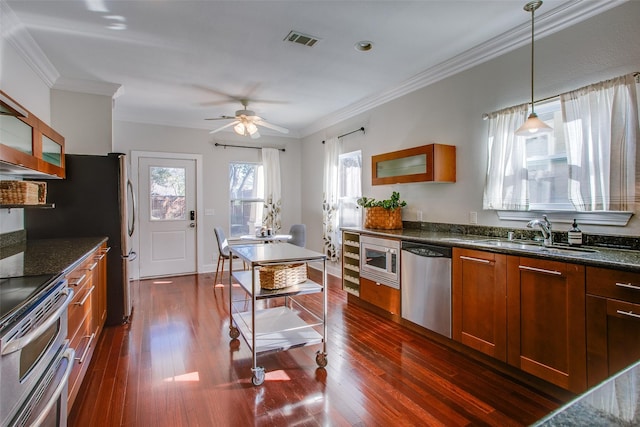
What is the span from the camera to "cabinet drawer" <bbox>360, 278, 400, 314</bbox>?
3.35 m

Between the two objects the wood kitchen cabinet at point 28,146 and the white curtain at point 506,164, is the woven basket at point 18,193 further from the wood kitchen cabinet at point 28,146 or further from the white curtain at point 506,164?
the white curtain at point 506,164

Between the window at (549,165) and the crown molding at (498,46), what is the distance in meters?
0.58

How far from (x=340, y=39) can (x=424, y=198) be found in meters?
1.93

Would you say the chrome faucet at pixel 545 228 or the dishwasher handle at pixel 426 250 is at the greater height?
the chrome faucet at pixel 545 228

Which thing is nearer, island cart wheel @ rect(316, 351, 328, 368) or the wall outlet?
island cart wheel @ rect(316, 351, 328, 368)

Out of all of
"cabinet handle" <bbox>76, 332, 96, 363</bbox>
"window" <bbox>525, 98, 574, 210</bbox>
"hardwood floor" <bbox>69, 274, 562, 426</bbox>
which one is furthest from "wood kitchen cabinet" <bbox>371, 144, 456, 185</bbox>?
"cabinet handle" <bbox>76, 332, 96, 363</bbox>

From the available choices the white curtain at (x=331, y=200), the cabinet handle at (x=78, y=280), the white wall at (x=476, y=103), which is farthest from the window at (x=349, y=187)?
the cabinet handle at (x=78, y=280)

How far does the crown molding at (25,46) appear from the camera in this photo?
8.21 ft

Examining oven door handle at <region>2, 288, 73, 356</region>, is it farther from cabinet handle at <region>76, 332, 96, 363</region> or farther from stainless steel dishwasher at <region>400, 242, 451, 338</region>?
stainless steel dishwasher at <region>400, 242, 451, 338</region>

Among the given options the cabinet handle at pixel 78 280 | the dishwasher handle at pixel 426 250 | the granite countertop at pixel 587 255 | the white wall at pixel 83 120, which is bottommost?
the cabinet handle at pixel 78 280

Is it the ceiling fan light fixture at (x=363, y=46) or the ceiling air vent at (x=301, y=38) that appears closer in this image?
the ceiling air vent at (x=301, y=38)

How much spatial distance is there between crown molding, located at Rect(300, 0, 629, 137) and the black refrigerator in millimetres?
3218

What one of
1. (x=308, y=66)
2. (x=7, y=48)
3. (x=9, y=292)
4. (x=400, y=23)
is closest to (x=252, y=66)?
(x=308, y=66)

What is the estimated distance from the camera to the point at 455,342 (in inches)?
110
